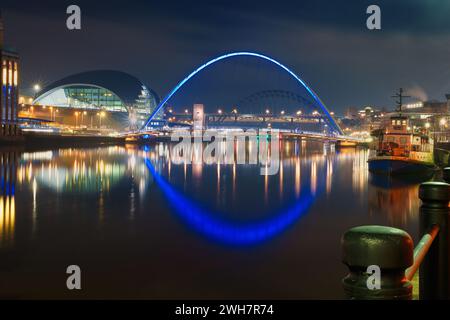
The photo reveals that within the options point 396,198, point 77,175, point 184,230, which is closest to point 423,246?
point 184,230

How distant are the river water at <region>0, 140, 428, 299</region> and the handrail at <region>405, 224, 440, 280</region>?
762 centimetres

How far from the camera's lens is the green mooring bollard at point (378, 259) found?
6.30ft

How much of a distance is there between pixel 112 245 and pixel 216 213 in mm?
8454

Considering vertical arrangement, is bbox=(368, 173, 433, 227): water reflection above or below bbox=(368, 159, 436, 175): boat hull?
below

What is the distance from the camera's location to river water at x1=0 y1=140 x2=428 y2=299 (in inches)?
452

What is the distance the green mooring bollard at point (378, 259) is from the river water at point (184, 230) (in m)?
8.92

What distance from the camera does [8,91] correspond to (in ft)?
217

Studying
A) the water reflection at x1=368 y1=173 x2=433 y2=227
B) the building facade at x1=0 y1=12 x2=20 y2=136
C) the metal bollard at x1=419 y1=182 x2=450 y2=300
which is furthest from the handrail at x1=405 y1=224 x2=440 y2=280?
the building facade at x1=0 y1=12 x2=20 y2=136

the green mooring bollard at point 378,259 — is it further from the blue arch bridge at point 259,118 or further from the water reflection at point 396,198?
the blue arch bridge at point 259,118

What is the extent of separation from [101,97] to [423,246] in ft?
424

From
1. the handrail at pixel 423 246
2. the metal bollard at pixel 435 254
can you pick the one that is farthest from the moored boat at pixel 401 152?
the handrail at pixel 423 246

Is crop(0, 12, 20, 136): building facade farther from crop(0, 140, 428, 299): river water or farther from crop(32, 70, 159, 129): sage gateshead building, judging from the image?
crop(32, 70, 159, 129): sage gateshead building

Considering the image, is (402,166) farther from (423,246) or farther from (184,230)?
(423,246)
